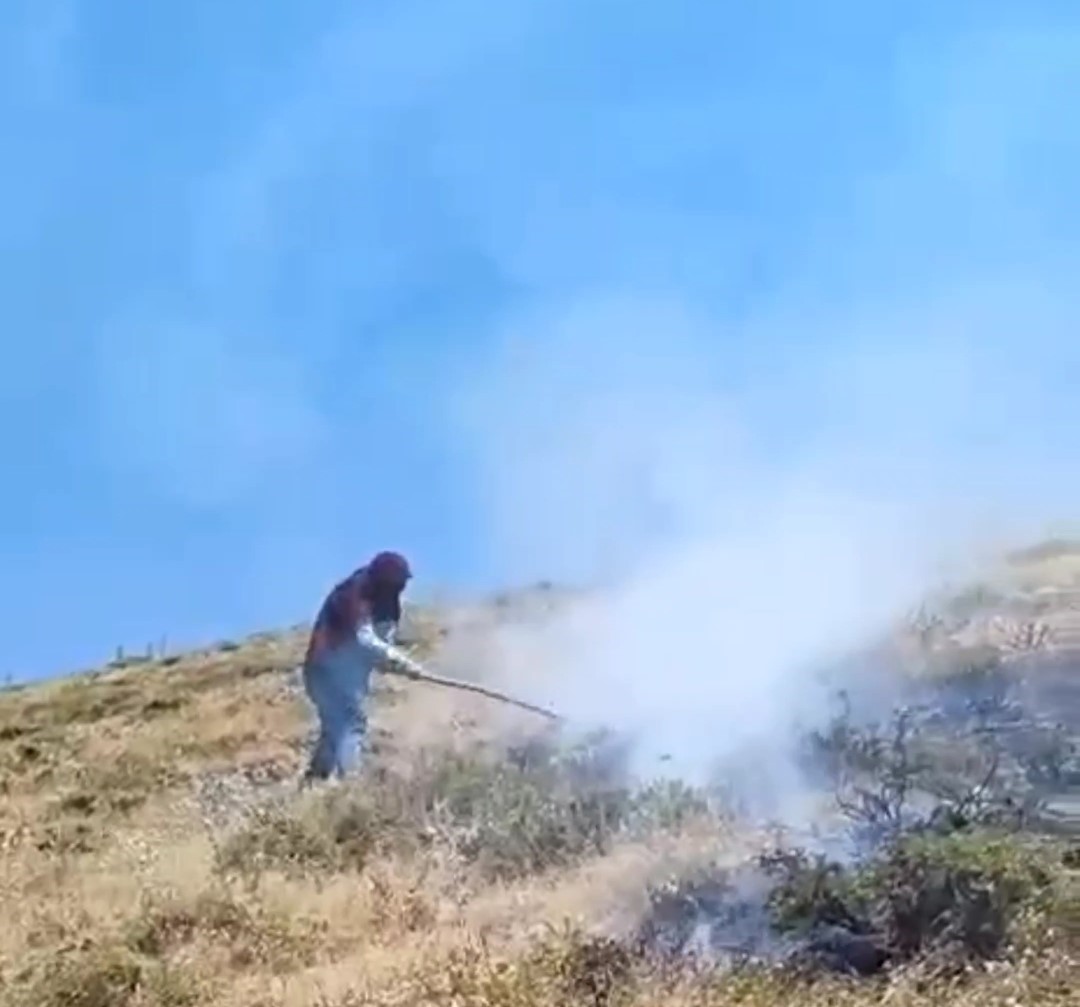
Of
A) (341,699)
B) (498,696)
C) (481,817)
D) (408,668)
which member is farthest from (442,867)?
(498,696)

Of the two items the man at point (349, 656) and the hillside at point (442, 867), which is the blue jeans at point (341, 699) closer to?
the man at point (349, 656)

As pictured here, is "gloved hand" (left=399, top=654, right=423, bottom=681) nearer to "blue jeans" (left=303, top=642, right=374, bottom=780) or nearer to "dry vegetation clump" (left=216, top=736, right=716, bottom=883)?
"blue jeans" (left=303, top=642, right=374, bottom=780)

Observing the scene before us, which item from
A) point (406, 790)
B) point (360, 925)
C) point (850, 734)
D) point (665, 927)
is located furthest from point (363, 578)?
point (665, 927)

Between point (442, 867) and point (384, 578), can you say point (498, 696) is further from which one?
point (442, 867)

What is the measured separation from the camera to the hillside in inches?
312

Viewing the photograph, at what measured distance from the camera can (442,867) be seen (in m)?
11.2

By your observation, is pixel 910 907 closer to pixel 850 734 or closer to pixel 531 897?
pixel 531 897

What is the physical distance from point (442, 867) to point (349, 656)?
4.15 meters

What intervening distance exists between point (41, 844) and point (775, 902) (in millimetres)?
6520

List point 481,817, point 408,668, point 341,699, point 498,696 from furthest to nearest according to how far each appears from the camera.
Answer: point 498,696, point 408,668, point 341,699, point 481,817

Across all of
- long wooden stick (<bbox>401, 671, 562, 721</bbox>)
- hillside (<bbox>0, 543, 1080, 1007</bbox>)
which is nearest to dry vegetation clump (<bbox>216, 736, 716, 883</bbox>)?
hillside (<bbox>0, 543, 1080, 1007</bbox>)

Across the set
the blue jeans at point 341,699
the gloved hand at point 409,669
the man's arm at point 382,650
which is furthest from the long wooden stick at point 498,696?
the blue jeans at point 341,699

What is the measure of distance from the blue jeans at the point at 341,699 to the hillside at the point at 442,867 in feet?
1.66

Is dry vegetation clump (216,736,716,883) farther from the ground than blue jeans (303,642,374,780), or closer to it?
closer to it
